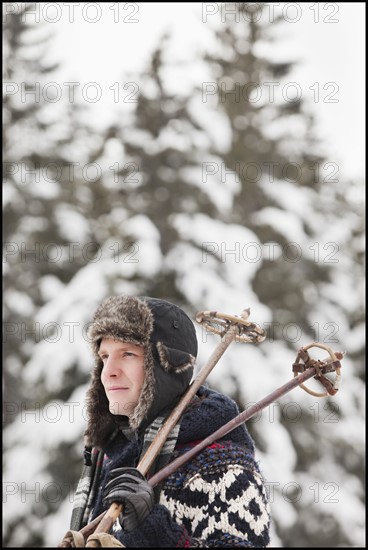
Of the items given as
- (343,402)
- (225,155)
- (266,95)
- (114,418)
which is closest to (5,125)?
(225,155)

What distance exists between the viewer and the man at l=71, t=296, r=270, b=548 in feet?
8.23

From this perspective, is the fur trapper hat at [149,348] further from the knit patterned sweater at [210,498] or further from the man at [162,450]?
the knit patterned sweater at [210,498]

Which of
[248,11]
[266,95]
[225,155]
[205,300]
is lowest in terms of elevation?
[205,300]

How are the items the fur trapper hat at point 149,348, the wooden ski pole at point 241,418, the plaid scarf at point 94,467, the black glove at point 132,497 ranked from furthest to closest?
1. the fur trapper hat at point 149,348
2. the plaid scarf at point 94,467
3. the wooden ski pole at point 241,418
4. the black glove at point 132,497

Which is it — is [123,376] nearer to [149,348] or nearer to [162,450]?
[149,348]

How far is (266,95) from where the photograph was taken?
1448 centimetres

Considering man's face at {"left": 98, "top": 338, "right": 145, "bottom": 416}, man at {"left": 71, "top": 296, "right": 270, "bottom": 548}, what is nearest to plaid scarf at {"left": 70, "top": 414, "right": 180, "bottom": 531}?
man at {"left": 71, "top": 296, "right": 270, "bottom": 548}

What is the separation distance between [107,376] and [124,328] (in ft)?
0.60

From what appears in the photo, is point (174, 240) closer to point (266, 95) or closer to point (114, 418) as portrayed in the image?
point (266, 95)

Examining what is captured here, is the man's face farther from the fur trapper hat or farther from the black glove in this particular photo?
the black glove

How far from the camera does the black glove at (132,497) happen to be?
7.95 feet

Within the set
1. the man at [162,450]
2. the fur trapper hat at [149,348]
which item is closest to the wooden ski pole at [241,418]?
the man at [162,450]

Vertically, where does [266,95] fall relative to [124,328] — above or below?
above

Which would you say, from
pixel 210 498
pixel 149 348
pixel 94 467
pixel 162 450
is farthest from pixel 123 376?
pixel 210 498
